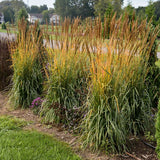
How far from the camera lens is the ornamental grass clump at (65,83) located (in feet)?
11.8

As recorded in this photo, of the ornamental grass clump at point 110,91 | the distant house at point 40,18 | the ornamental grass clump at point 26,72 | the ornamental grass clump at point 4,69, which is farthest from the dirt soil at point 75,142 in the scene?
the distant house at point 40,18

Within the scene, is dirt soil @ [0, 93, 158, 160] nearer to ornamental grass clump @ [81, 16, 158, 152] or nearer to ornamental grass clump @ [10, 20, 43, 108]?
ornamental grass clump @ [81, 16, 158, 152]

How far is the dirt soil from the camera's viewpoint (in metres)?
2.72

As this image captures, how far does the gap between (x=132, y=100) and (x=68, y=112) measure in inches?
44.4

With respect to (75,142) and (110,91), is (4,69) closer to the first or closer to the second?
(75,142)

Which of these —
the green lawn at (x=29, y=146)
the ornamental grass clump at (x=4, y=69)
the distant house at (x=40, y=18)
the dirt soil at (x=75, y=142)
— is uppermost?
the distant house at (x=40, y=18)

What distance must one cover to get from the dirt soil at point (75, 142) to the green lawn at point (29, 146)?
15 centimetres

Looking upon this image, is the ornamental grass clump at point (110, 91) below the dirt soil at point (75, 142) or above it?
above

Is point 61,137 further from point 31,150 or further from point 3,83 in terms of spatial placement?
point 3,83

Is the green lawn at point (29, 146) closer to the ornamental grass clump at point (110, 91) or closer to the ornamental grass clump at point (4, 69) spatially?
the ornamental grass clump at point (110, 91)

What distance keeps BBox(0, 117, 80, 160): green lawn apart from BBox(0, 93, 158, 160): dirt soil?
0.15 metres

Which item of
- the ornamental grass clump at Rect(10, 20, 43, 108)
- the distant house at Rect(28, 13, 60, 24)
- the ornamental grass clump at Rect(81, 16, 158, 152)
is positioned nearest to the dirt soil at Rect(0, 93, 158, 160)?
the ornamental grass clump at Rect(81, 16, 158, 152)

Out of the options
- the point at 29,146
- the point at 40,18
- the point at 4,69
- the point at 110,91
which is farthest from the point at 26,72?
the point at 110,91

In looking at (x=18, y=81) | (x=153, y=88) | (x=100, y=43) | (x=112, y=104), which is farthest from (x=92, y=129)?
(x=18, y=81)
